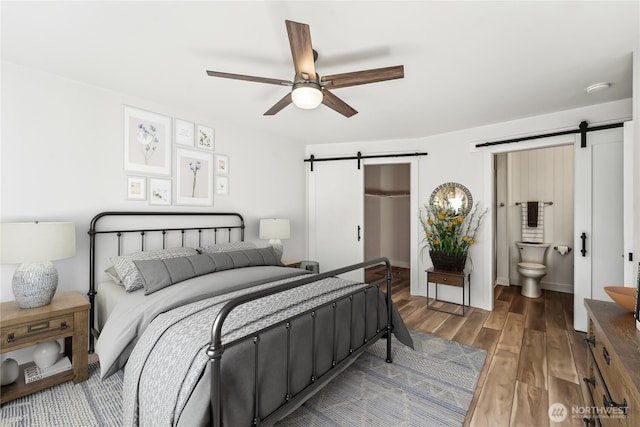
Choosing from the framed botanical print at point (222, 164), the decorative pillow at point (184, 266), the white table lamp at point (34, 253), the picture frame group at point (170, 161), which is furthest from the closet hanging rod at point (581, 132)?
the white table lamp at point (34, 253)

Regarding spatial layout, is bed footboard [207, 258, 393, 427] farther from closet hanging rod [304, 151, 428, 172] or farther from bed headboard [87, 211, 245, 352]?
closet hanging rod [304, 151, 428, 172]

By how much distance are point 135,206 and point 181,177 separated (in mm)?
554

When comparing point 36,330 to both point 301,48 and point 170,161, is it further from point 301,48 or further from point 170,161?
point 301,48

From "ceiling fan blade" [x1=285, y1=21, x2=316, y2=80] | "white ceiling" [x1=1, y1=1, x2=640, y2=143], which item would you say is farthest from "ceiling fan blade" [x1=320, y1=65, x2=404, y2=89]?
"white ceiling" [x1=1, y1=1, x2=640, y2=143]

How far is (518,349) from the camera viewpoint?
263 cm

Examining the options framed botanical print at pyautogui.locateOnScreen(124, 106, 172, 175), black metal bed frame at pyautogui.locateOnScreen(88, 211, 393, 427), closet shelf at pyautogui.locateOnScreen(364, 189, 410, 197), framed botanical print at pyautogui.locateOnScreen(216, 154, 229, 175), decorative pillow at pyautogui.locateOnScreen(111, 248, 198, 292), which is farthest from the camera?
closet shelf at pyautogui.locateOnScreen(364, 189, 410, 197)

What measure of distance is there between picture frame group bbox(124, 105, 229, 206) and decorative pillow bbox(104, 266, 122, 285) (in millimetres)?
700

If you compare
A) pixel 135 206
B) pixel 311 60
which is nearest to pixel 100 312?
pixel 135 206

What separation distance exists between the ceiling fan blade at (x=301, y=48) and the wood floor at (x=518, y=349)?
2.38 m

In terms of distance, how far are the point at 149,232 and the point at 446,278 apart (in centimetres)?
351

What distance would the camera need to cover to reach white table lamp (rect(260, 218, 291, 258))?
364 cm

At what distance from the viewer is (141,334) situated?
5.85ft

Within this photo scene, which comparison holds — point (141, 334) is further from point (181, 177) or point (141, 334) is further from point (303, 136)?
point (303, 136)

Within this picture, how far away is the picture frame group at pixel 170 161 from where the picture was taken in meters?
2.78
